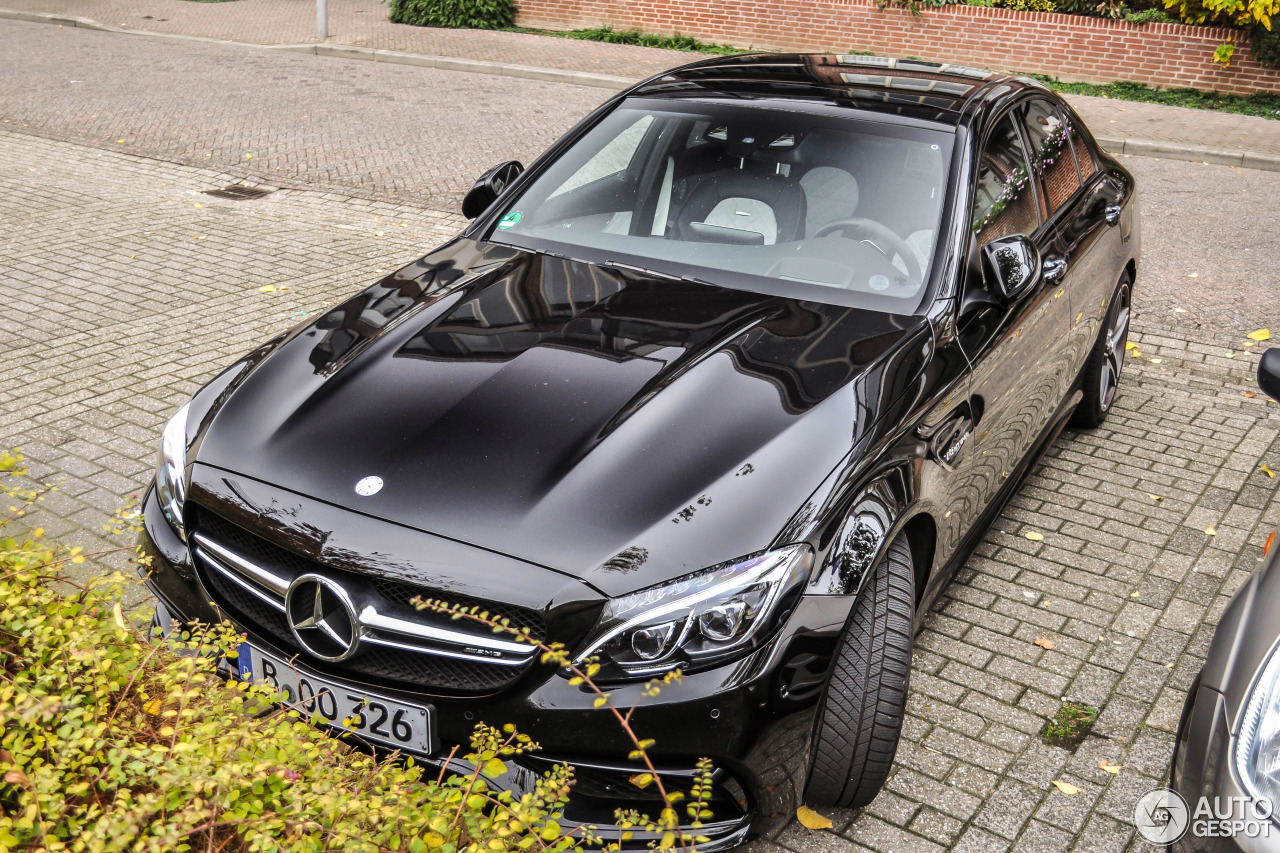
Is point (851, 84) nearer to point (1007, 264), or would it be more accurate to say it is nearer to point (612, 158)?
point (612, 158)

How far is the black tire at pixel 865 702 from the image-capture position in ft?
9.27

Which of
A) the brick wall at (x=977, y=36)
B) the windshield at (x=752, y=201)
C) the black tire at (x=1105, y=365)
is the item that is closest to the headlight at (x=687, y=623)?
the windshield at (x=752, y=201)

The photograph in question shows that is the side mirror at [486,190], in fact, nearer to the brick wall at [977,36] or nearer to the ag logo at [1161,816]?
the ag logo at [1161,816]

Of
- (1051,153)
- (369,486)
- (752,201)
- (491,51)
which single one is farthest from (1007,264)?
(491,51)

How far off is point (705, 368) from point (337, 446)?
99 centimetres

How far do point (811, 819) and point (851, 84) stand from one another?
2624mm

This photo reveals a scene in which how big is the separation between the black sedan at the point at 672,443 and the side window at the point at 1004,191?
21 millimetres

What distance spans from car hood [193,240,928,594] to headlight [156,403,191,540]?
0.09 metres

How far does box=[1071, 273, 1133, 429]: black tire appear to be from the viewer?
5.12 meters

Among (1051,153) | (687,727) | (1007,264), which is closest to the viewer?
(687,727)

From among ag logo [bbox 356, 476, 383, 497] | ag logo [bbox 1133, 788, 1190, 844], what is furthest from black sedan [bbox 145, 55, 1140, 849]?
ag logo [bbox 1133, 788, 1190, 844]

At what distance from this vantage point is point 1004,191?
158 inches

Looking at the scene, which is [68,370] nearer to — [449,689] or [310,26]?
[449,689]

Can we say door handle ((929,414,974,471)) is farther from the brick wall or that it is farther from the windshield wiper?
the brick wall
